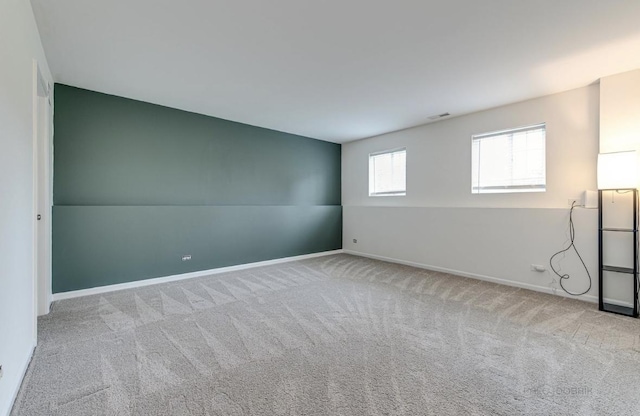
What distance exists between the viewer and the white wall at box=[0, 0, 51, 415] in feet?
5.05

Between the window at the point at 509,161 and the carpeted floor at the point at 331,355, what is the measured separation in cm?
158

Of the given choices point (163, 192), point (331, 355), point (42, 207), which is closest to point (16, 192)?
point (42, 207)

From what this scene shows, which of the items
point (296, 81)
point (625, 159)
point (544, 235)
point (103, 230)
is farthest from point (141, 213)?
point (625, 159)

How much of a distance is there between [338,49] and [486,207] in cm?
329

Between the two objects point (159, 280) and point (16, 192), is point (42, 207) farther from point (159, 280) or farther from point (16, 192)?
point (159, 280)

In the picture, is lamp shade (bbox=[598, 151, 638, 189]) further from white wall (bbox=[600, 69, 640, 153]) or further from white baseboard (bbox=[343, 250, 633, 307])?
white baseboard (bbox=[343, 250, 633, 307])

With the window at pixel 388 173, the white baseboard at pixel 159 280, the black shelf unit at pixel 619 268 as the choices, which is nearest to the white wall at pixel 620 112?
the black shelf unit at pixel 619 268

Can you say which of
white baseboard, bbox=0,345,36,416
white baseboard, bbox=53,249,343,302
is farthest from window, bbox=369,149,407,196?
white baseboard, bbox=0,345,36,416

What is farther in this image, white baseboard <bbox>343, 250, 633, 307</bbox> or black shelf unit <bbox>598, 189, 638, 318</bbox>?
white baseboard <bbox>343, 250, 633, 307</bbox>

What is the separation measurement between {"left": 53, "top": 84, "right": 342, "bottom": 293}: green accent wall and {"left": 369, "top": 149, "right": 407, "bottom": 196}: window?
56.3 inches

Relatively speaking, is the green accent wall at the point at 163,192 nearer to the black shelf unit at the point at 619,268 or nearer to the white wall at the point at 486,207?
the white wall at the point at 486,207

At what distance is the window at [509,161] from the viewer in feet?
13.0

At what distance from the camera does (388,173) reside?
19.5 ft

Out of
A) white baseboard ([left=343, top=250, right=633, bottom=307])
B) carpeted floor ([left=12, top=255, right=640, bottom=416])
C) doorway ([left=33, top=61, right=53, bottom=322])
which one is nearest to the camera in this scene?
carpeted floor ([left=12, top=255, right=640, bottom=416])
